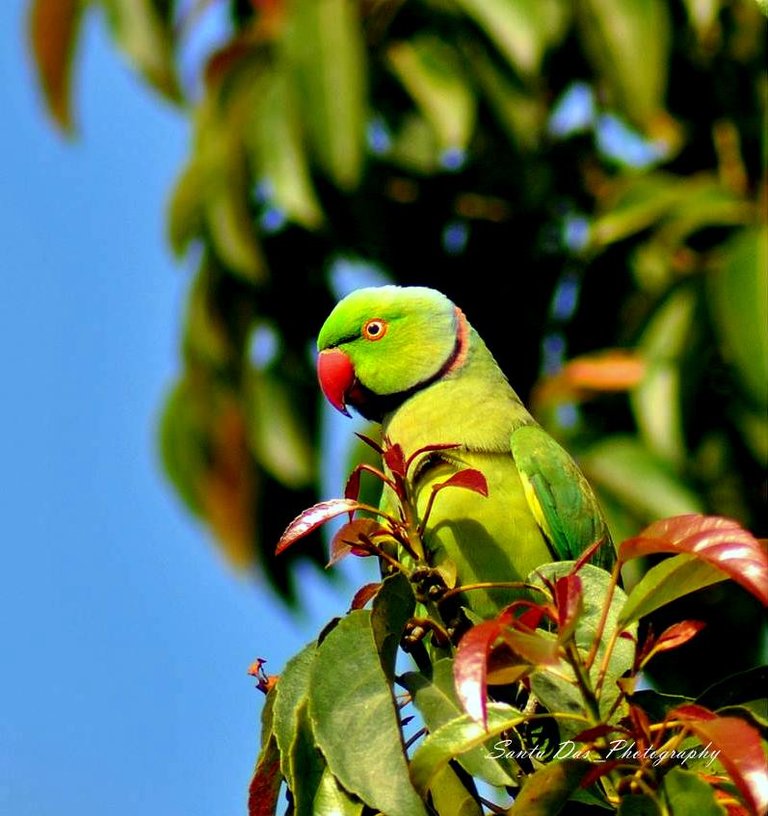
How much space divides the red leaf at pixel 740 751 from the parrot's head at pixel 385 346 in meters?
1.53

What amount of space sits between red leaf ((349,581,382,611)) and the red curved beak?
130 cm

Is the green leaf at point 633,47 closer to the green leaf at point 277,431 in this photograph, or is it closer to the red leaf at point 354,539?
the green leaf at point 277,431

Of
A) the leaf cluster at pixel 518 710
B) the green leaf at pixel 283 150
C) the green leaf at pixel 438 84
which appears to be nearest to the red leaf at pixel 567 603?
the leaf cluster at pixel 518 710

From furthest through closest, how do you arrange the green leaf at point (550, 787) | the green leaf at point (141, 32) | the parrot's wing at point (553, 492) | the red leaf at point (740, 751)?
the green leaf at point (141, 32) < the parrot's wing at point (553, 492) < the green leaf at point (550, 787) < the red leaf at point (740, 751)

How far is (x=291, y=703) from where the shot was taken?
162 centimetres

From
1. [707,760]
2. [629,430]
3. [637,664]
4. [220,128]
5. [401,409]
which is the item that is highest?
[220,128]

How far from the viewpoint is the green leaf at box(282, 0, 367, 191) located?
3252mm

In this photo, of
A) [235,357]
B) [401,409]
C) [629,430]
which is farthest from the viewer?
[235,357]

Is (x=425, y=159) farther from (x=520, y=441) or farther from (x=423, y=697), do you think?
(x=423, y=697)

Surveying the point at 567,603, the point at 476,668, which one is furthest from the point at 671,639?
the point at 476,668

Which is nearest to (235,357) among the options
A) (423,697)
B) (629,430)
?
(629,430)

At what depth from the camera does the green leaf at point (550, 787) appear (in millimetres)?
1483

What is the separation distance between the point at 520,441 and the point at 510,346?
1260 mm

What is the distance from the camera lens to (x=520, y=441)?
2.63m
